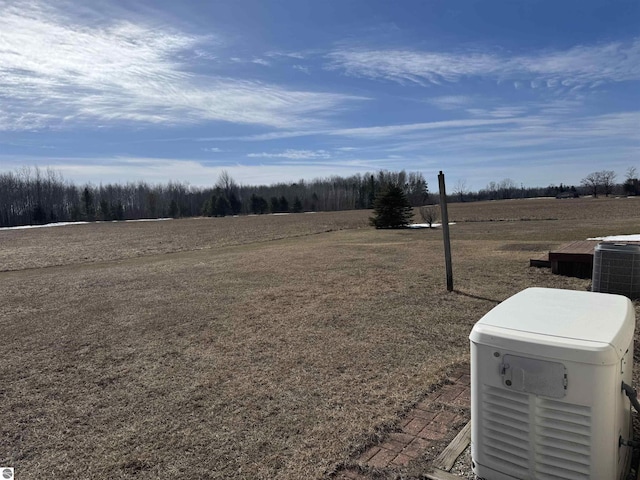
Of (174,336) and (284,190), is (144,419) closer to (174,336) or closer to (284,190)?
(174,336)

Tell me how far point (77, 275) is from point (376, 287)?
795 centimetres

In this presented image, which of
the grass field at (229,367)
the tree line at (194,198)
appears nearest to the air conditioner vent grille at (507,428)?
the grass field at (229,367)

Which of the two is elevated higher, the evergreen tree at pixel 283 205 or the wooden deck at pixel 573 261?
the evergreen tree at pixel 283 205

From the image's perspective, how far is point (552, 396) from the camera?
1673mm

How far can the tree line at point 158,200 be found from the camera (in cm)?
7331

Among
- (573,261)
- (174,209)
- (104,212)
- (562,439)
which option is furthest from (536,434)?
(174,209)

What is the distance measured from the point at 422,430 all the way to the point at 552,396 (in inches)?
44.4

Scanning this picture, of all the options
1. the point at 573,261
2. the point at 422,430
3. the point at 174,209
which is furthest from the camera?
the point at 174,209

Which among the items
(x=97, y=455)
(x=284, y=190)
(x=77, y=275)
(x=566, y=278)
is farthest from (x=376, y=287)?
(x=284, y=190)

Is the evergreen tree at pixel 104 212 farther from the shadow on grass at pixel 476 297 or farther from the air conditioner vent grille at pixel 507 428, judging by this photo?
the air conditioner vent grille at pixel 507 428

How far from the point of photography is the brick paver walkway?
91.7 inches

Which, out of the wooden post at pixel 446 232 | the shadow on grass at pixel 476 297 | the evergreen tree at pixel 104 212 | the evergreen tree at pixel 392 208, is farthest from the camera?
the evergreen tree at pixel 104 212

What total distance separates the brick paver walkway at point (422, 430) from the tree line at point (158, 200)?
194ft

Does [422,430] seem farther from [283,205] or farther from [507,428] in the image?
[283,205]
